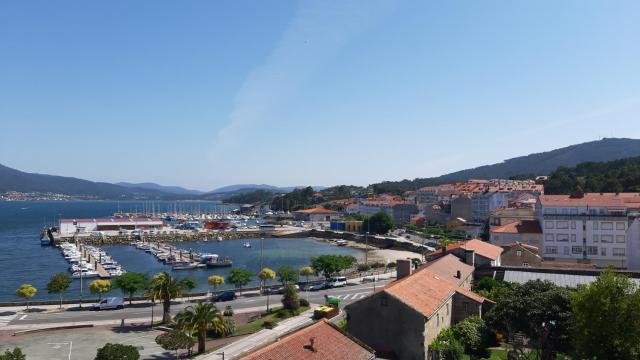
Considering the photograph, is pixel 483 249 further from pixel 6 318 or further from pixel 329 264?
pixel 6 318

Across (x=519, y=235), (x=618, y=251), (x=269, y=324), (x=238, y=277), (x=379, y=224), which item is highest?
(x=519, y=235)

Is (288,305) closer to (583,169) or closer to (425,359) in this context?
(425,359)

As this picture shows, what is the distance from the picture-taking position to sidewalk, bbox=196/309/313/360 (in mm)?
30328

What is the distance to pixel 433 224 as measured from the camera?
13412cm

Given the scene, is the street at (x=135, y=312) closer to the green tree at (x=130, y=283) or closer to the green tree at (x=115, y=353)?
the green tree at (x=130, y=283)

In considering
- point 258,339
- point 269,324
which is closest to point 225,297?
point 269,324

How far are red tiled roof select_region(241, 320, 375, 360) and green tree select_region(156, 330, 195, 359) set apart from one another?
423 inches

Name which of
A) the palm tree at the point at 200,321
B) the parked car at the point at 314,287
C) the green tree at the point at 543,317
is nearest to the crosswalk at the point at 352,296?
the parked car at the point at 314,287

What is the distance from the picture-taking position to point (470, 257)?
43.9 m

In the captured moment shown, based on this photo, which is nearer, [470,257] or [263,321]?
[263,321]

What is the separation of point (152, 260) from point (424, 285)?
260 feet

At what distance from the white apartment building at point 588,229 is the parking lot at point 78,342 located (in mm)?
50023

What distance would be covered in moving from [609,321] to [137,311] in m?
36.7

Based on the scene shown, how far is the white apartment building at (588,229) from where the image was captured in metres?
62.4
